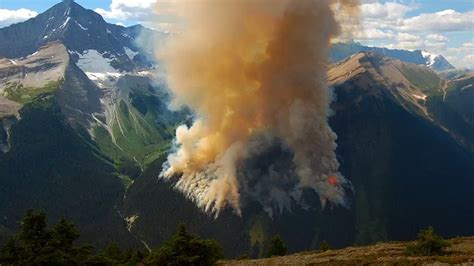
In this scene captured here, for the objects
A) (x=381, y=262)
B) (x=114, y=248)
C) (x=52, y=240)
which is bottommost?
(x=381, y=262)

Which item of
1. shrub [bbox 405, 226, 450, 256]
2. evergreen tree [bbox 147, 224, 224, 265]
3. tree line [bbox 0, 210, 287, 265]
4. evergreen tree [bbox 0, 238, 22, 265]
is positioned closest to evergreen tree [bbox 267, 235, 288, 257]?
shrub [bbox 405, 226, 450, 256]

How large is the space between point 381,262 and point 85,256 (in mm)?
31228

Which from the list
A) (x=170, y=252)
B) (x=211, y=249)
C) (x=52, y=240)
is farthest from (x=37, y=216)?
(x=211, y=249)

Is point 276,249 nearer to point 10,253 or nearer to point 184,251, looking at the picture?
point 184,251

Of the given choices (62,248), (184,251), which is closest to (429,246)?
(184,251)

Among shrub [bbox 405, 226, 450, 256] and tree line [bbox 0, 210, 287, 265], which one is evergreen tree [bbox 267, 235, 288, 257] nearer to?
shrub [bbox 405, 226, 450, 256]

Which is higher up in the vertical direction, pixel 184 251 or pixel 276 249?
pixel 276 249

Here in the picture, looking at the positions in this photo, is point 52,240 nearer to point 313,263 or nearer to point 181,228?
point 181,228

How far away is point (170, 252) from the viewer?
54.3m

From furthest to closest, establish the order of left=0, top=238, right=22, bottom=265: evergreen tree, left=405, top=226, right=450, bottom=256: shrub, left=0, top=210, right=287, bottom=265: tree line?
1. left=405, top=226, right=450, bottom=256: shrub
2. left=0, top=238, right=22, bottom=265: evergreen tree
3. left=0, top=210, right=287, bottom=265: tree line

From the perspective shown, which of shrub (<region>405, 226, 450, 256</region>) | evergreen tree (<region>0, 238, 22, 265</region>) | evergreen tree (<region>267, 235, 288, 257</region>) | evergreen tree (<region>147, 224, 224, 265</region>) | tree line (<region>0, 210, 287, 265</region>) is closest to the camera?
tree line (<region>0, 210, 287, 265</region>)

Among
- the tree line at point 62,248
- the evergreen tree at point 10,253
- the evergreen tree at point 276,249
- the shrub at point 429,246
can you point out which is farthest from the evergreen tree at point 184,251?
the evergreen tree at point 276,249

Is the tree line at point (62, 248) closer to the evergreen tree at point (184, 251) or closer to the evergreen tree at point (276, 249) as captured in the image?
the evergreen tree at point (184, 251)

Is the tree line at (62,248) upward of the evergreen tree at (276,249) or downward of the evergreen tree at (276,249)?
downward
